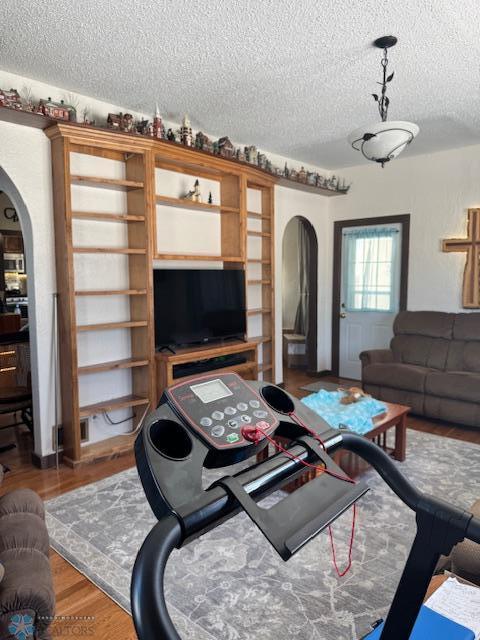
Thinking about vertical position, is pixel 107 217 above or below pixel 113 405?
above

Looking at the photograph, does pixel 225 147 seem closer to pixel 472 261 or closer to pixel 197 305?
pixel 197 305

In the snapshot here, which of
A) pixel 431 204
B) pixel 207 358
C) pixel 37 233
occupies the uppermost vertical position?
pixel 431 204

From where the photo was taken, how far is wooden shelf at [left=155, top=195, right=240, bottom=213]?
12.8 ft

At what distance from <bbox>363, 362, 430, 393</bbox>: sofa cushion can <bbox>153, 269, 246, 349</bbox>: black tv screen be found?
1420 millimetres

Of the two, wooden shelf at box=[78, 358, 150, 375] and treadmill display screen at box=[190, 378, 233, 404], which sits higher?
treadmill display screen at box=[190, 378, 233, 404]

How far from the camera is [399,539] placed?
244 cm

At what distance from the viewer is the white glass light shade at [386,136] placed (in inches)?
110

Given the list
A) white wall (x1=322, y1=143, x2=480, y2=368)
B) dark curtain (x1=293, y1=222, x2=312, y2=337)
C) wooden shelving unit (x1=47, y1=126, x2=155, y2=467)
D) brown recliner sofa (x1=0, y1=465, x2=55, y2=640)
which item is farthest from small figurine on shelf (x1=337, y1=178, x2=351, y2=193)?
brown recliner sofa (x1=0, y1=465, x2=55, y2=640)

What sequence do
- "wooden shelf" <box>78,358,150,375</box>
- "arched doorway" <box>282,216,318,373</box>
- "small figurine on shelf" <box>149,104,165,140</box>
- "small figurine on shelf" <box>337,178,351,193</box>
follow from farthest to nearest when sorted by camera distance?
"arched doorway" <box>282,216,318,373</box> → "small figurine on shelf" <box>337,178,351,193</box> → "small figurine on shelf" <box>149,104,165,140</box> → "wooden shelf" <box>78,358,150,375</box>

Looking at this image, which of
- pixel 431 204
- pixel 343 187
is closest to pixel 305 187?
pixel 343 187

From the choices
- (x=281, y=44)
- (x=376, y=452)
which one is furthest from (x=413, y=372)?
(x=376, y=452)

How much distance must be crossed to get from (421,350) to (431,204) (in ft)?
5.68

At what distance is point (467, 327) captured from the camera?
475 cm

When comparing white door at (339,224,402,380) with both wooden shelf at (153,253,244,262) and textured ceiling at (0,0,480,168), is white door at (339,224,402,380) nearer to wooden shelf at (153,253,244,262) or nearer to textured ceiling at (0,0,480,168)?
textured ceiling at (0,0,480,168)
